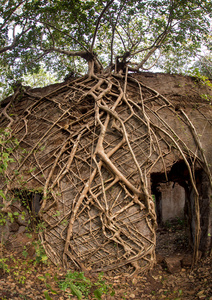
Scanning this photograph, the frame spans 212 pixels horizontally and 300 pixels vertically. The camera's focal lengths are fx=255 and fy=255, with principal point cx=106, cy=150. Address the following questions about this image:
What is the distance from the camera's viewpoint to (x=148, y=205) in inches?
138

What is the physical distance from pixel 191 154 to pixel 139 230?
1.42 meters

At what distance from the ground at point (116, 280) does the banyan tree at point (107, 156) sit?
17cm

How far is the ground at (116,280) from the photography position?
2.84 metres

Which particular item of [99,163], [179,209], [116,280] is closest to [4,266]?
[116,280]

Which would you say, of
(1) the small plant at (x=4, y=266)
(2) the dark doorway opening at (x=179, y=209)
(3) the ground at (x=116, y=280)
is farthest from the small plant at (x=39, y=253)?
(2) the dark doorway opening at (x=179, y=209)

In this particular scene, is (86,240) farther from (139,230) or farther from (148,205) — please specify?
(148,205)

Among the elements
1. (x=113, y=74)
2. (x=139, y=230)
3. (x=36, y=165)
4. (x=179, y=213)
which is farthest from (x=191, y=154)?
(x=179, y=213)

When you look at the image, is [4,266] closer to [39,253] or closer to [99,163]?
[39,253]

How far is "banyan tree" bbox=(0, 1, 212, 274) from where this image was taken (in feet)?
11.5

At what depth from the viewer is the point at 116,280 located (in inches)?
130

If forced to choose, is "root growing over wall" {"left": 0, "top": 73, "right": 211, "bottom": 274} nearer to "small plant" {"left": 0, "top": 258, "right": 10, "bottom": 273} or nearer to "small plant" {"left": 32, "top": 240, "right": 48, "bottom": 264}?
"small plant" {"left": 32, "top": 240, "right": 48, "bottom": 264}

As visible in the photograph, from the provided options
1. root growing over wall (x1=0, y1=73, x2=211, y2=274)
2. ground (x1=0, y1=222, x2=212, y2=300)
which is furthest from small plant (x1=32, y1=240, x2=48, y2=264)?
root growing over wall (x1=0, y1=73, x2=211, y2=274)

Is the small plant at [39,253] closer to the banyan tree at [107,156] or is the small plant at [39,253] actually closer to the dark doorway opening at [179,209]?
the banyan tree at [107,156]

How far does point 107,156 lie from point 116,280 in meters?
1.64
